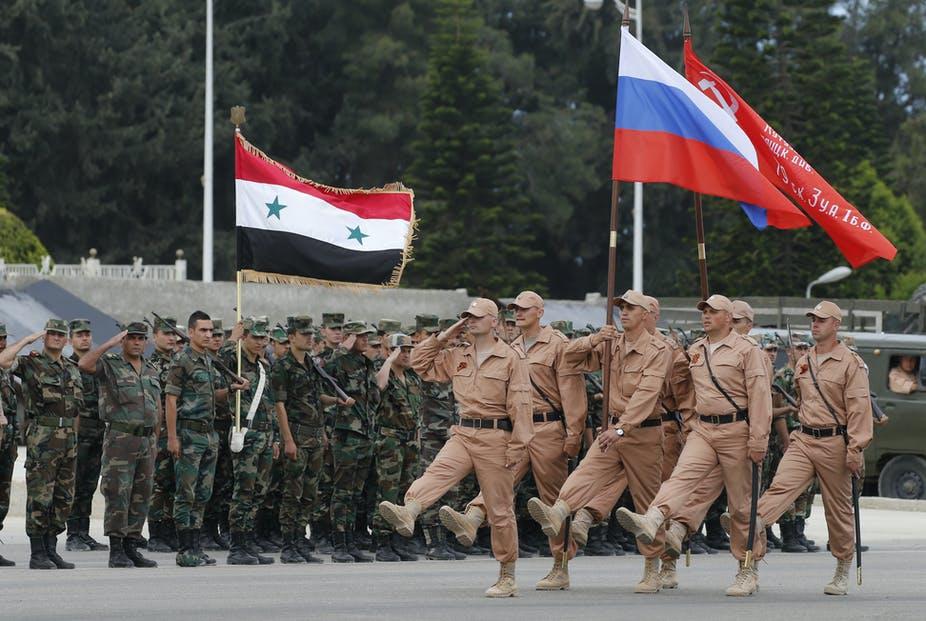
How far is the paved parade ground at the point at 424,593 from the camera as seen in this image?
11.4 meters

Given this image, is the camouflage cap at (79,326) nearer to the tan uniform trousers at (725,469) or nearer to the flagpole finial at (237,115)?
the flagpole finial at (237,115)

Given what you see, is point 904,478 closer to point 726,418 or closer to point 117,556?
point 726,418

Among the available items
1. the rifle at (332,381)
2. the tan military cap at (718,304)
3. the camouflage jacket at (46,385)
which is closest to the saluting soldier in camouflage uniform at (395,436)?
the rifle at (332,381)

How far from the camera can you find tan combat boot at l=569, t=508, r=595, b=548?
12398 mm

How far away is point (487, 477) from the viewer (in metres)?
12.3

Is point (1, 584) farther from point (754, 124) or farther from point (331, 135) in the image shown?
point (331, 135)

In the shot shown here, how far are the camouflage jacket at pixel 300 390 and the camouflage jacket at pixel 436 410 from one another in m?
1.42

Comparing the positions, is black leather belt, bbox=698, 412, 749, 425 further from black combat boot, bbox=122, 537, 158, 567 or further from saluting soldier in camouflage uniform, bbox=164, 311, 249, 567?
black combat boot, bbox=122, 537, 158, 567

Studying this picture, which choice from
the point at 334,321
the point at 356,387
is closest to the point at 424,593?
the point at 356,387

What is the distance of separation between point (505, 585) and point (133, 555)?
3.63 m

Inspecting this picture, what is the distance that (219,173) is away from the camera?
217 ft

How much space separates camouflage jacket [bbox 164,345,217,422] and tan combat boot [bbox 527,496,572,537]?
325cm

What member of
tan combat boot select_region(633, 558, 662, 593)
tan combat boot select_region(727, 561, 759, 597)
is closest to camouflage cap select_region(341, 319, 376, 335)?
tan combat boot select_region(633, 558, 662, 593)

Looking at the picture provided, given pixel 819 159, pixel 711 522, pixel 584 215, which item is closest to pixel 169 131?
pixel 584 215
